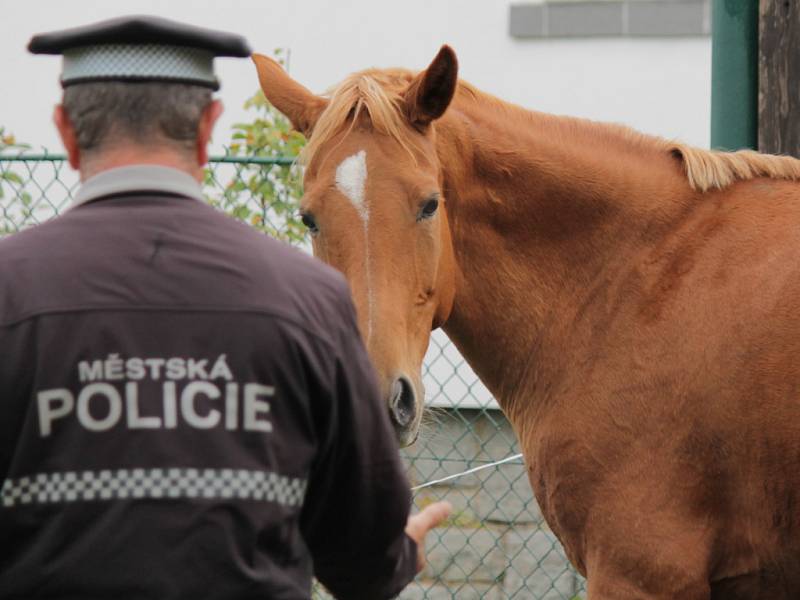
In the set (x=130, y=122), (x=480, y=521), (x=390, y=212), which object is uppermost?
(x=130, y=122)

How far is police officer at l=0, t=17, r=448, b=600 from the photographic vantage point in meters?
1.75

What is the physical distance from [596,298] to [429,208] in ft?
1.80

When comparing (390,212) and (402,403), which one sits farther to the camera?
(390,212)

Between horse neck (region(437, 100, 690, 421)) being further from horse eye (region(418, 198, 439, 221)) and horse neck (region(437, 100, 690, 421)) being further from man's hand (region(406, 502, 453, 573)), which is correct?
man's hand (region(406, 502, 453, 573))

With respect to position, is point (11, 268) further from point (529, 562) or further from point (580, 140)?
point (529, 562)

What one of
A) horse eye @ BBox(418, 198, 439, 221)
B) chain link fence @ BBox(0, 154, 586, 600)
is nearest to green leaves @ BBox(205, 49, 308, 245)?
chain link fence @ BBox(0, 154, 586, 600)

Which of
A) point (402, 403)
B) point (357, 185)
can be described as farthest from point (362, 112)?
point (402, 403)

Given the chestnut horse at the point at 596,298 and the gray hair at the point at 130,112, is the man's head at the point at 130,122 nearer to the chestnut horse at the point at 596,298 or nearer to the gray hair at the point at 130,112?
the gray hair at the point at 130,112

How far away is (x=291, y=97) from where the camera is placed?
3.76 m

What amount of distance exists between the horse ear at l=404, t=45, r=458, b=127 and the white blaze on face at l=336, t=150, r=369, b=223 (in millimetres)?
225

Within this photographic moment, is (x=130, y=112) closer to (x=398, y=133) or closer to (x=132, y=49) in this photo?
(x=132, y=49)

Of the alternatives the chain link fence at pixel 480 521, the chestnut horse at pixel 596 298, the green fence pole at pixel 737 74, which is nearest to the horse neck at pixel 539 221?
the chestnut horse at pixel 596 298

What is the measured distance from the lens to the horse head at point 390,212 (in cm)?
327

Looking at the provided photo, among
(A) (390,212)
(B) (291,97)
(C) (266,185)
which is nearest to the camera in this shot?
(A) (390,212)
